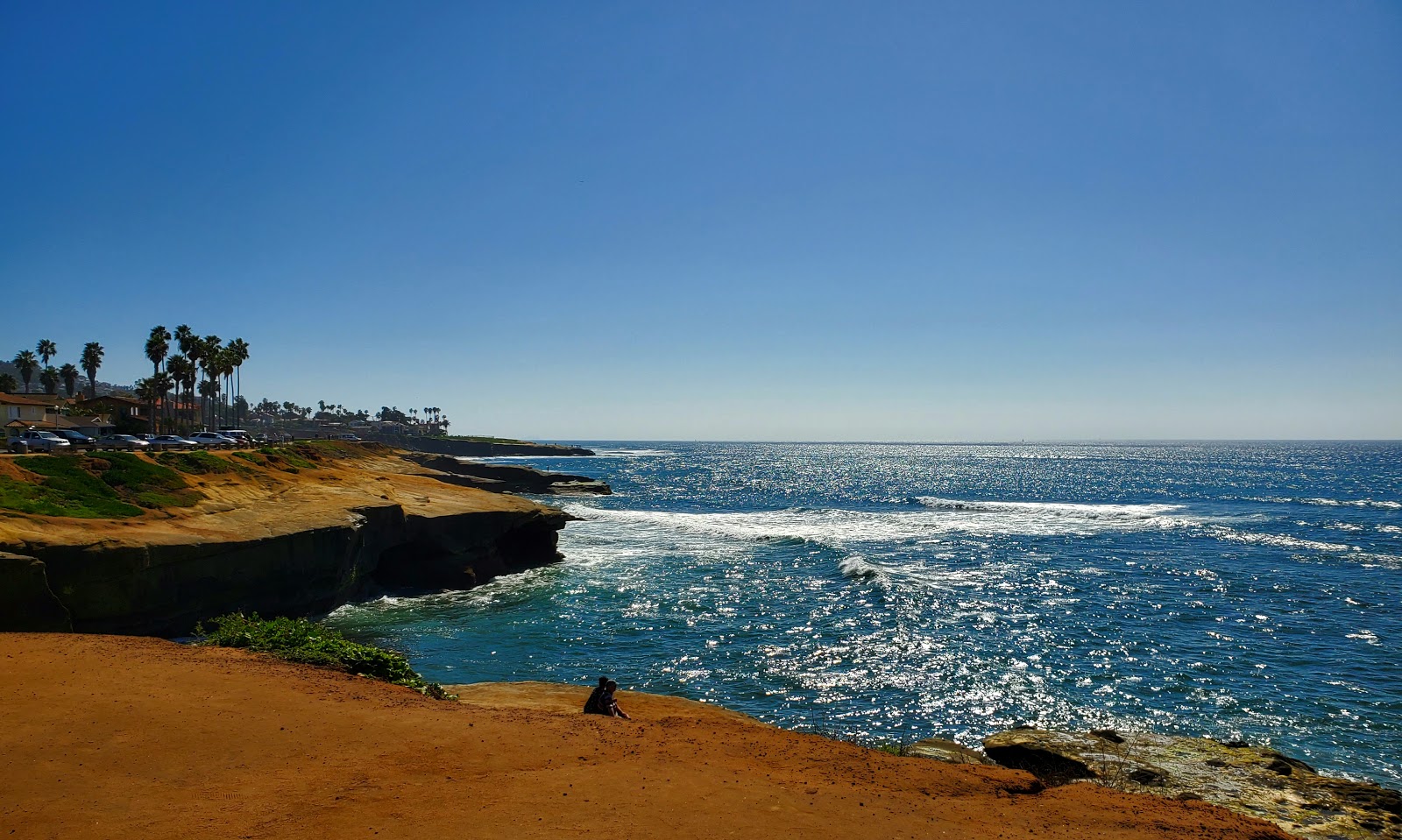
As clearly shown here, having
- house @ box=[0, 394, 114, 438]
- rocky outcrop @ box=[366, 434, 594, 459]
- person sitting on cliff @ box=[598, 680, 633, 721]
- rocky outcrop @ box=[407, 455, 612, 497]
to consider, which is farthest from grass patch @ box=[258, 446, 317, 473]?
rocky outcrop @ box=[366, 434, 594, 459]

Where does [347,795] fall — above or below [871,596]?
above

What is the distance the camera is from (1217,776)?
1291cm

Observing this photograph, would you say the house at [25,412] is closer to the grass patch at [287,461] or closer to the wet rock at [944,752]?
the grass patch at [287,461]

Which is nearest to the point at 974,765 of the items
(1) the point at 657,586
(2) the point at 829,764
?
(2) the point at 829,764

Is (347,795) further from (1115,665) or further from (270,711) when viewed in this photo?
(1115,665)

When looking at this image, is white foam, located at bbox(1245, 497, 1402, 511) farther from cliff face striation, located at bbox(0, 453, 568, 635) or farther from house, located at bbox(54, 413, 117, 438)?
house, located at bbox(54, 413, 117, 438)

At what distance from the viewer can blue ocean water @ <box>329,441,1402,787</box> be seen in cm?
1964

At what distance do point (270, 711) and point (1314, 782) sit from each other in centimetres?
1892

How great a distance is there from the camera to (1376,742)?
17.7 m

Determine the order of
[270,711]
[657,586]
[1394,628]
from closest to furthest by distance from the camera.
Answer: [270,711] → [1394,628] → [657,586]

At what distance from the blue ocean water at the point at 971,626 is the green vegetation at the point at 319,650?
4.68 metres

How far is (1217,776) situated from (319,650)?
64.0 ft

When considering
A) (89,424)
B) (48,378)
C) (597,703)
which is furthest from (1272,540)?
(48,378)

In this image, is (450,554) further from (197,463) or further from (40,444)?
Result: (40,444)
